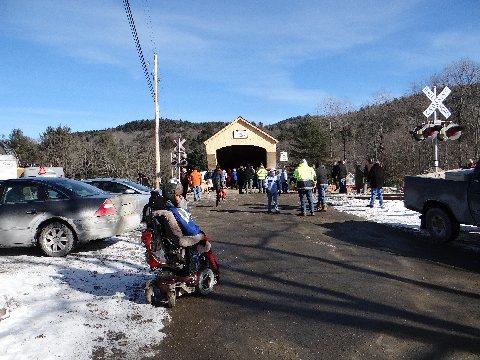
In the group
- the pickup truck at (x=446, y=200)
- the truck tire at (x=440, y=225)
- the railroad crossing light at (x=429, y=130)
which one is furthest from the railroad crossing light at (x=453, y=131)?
the truck tire at (x=440, y=225)

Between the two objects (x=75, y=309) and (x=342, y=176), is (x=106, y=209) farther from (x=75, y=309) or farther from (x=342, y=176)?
(x=342, y=176)

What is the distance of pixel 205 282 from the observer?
18.8 feet

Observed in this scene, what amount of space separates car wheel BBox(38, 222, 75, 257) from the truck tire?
7497 mm

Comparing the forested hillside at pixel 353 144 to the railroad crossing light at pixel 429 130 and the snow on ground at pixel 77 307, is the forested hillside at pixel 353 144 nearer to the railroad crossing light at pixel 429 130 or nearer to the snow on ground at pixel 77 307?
the railroad crossing light at pixel 429 130

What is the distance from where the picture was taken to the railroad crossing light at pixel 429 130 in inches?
536

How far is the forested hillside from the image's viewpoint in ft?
134

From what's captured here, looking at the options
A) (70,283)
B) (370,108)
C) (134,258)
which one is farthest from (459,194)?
(370,108)

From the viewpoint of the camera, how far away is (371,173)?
601 inches

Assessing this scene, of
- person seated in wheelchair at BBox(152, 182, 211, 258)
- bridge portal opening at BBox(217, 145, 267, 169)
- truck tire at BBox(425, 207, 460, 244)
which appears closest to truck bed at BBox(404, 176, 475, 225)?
truck tire at BBox(425, 207, 460, 244)

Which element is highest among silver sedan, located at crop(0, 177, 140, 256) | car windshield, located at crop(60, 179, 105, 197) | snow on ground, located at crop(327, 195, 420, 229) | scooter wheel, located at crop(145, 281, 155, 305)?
car windshield, located at crop(60, 179, 105, 197)

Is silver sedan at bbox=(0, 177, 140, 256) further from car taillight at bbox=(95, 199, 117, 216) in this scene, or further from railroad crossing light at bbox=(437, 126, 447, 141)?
railroad crossing light at bbox=(437, 126, 447, 141)

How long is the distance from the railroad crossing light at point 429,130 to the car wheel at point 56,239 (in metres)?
Answer: 11.1

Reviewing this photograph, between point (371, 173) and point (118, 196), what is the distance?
9.67 m

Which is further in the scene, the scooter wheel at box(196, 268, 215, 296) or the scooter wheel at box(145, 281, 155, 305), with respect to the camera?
the scooter wheel at box(196, 268, 215, 296)
